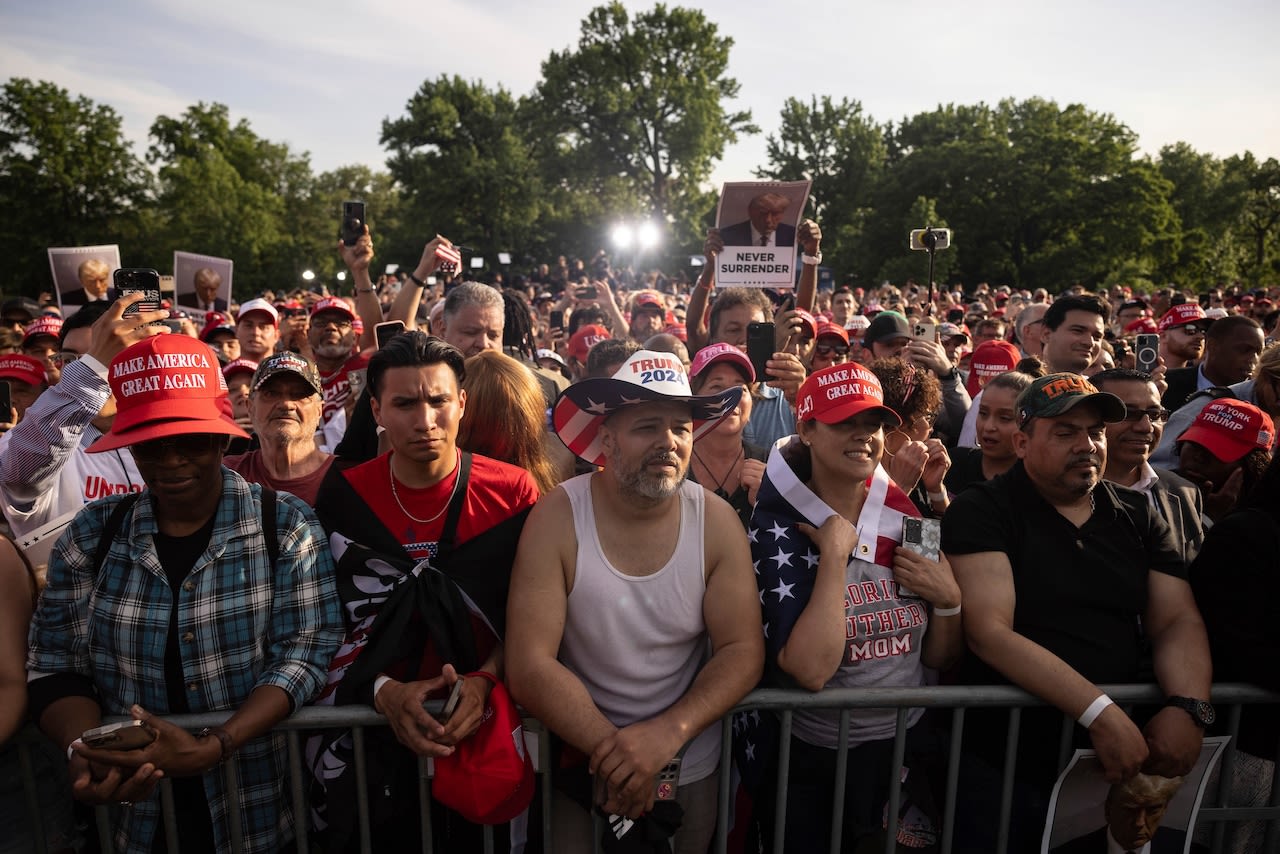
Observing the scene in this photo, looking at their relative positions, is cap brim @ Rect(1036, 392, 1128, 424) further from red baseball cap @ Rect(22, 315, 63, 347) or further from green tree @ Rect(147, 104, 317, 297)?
green tree @ Rect(147, 104, 317, 297)

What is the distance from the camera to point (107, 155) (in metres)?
41.8

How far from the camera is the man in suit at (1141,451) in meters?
3.11

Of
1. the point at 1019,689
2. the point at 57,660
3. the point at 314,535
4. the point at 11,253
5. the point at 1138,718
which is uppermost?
the point at 11,253

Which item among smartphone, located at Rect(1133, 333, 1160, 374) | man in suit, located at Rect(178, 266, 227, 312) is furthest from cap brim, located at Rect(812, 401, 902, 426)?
man in suit, located at Rect(178, 266, 227, 312)

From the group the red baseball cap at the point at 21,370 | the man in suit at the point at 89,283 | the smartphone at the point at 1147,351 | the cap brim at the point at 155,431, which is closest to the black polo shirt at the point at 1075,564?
the cap brim at the point at 155,431

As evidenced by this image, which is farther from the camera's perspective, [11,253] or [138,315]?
[11,253]

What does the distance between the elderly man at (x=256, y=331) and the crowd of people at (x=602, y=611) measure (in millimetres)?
3209

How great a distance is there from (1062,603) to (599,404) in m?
1.70

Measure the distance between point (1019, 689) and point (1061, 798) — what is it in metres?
0.41

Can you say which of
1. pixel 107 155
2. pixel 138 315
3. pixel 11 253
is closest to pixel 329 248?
pixel 107 155

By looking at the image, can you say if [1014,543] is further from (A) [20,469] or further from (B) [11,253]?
(B) [11,253]

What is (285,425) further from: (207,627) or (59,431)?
(207,627)

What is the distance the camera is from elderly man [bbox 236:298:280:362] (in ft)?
19.7

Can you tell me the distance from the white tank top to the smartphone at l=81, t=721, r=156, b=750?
1.17m
